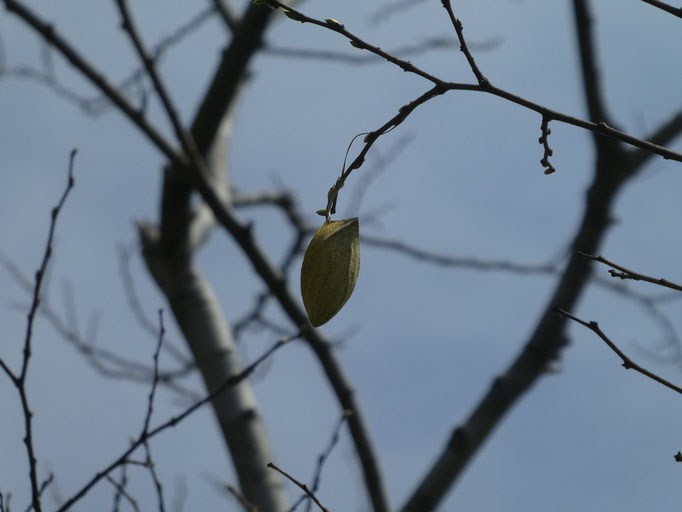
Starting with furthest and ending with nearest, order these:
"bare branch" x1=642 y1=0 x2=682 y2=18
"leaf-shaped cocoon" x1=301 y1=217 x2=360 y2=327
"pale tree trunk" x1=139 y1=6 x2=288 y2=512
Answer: "pale tree trunk" x1=139 y1=6 x2=288 y2=512 < "leaf-shaped cocoon" x1=301 y1=217 x2=360 y2=327 < "bare branch" x1=642 y1=0 x2=682 y2=18

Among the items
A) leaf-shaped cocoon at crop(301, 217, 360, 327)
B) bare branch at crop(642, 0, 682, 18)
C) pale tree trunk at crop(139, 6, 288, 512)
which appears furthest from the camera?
pale tree trunk at crop(139, 6, 288, 512)

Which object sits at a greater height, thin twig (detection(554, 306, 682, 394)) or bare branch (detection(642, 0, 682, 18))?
bare branch (detection(642, 0, 682, 18))

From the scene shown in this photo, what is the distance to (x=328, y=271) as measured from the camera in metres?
1.05

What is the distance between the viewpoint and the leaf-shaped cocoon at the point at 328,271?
41.1 inches

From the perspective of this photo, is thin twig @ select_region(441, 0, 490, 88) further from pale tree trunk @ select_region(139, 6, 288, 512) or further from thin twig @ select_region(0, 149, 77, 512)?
pale tree trunk @ select_region(139, 6, 288, 512)

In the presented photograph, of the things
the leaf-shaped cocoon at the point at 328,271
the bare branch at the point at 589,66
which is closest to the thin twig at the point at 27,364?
the leaf-shaped cocoon at the point at 328,271

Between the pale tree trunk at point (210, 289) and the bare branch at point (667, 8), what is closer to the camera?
the bare branch at point (667, 8)

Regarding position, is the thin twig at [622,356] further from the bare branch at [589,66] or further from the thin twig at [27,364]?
the bare branch at [589,66]

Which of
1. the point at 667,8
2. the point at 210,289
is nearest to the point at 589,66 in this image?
the point at 210,289

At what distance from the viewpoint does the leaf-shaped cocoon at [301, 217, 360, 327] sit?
1045mm

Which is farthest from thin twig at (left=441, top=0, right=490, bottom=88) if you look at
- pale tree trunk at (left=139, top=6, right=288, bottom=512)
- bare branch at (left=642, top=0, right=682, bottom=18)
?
pale tree trunk at (left=139, top=6, right=288, bottom=512)

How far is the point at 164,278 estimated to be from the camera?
2.94 metres

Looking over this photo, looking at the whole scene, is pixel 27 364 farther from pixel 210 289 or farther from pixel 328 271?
pixel 210 289

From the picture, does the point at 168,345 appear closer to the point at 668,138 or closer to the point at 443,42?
the point at 443,42
